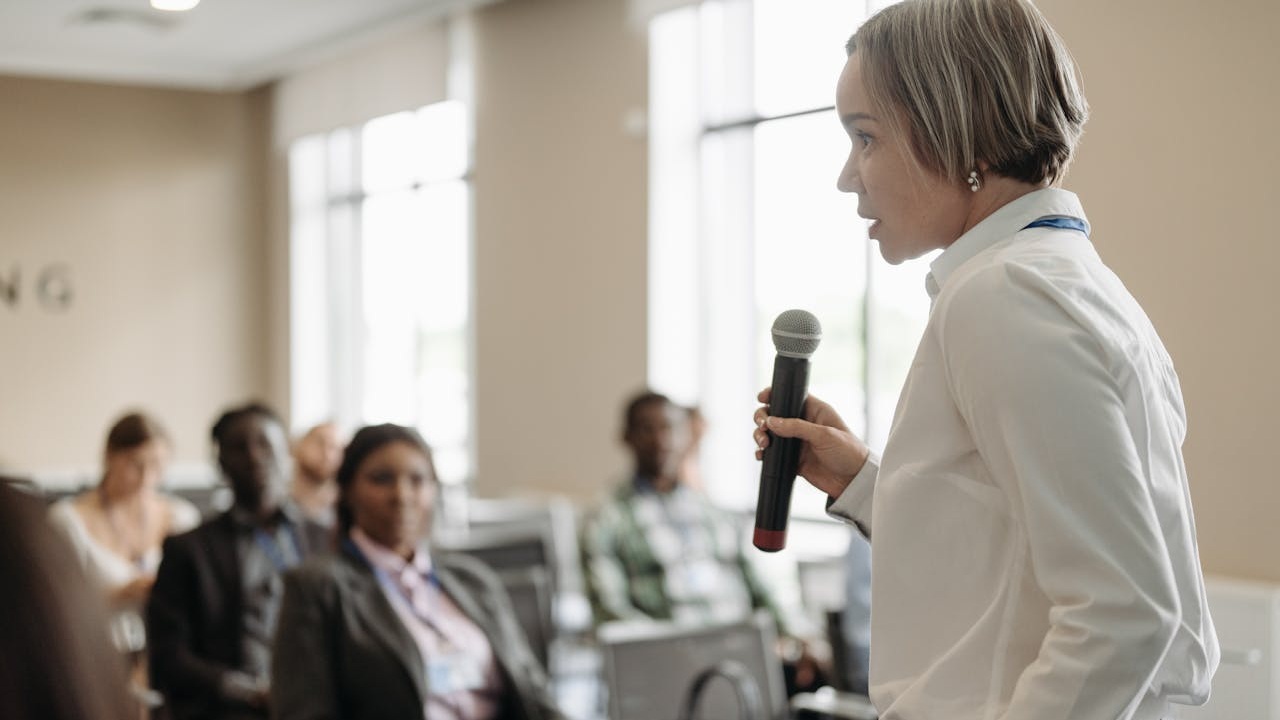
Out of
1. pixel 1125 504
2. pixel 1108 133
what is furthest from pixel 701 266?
pixel 1125 504

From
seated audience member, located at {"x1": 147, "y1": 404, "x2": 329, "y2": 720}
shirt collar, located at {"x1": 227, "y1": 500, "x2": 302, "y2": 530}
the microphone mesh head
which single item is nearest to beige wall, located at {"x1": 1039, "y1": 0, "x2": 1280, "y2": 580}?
the microphone mesh head

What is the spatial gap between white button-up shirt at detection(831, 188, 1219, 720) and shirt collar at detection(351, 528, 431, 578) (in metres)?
2.10

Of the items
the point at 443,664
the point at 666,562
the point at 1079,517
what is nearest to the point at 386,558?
the point at 443,664

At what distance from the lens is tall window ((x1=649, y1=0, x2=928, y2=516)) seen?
19.7 ft

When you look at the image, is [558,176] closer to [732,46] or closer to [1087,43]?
[732,46]

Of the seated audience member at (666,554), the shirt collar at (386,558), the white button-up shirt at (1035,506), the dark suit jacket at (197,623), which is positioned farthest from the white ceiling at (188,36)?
the white button-up shirt at (1035,506)

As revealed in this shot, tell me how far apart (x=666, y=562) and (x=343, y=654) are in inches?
77.1

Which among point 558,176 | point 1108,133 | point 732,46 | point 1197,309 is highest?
point 732,46

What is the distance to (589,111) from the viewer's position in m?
6.96

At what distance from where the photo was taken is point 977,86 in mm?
1209

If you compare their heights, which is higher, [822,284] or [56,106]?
[56,106]

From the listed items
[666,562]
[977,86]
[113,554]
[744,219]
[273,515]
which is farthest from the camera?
[744,219]

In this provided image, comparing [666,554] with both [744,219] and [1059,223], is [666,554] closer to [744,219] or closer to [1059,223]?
[744,219]

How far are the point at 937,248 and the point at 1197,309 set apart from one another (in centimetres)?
162
